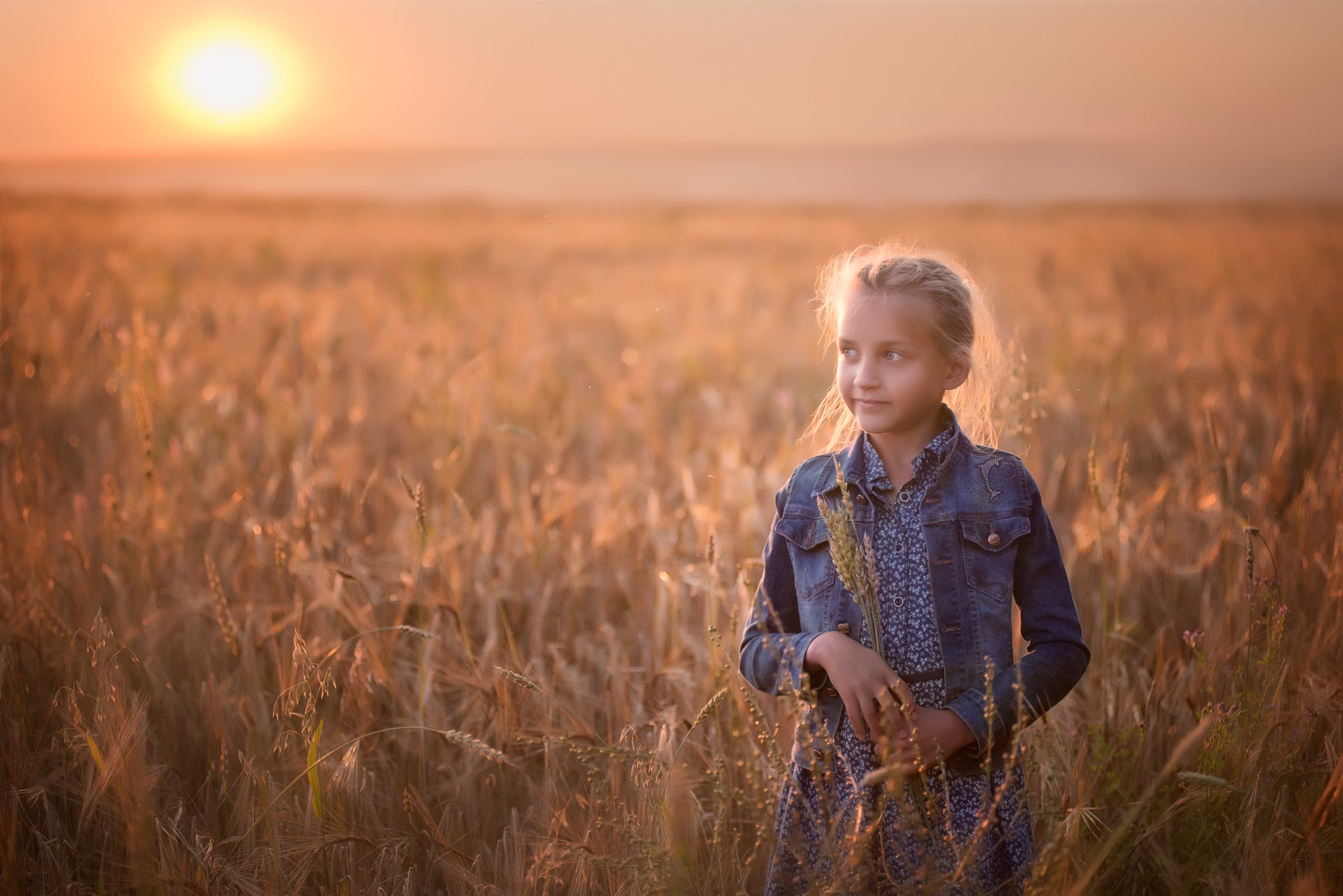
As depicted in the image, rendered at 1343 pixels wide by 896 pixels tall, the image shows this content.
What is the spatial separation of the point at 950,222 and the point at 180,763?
16971mm

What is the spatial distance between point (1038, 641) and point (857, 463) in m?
0.37

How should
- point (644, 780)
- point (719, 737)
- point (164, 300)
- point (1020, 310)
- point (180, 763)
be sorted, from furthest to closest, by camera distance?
point (1020, 310) → point (164, 300) → point (180, 763) → point (719, 737) → point (644, 780)

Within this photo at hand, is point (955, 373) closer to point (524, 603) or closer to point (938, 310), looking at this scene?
point (938, 310)

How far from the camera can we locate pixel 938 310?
54.9 inches

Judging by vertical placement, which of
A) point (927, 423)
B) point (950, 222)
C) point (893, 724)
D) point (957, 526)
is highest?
point (950, 222)

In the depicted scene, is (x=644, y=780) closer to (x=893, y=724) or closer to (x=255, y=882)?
(x=893, y=724)

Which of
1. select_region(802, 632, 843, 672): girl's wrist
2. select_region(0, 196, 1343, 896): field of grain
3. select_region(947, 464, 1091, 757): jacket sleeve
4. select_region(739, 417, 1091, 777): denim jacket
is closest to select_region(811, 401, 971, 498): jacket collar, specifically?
select_region(739, 417, 1091, 777): denim jacket

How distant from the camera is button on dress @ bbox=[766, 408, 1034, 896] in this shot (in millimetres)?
1362

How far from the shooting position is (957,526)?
4.50ft

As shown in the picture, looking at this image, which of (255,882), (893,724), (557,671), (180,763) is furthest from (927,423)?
(180,763)

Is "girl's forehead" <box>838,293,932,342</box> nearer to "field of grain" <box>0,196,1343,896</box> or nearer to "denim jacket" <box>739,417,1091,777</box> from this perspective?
"denim jacket" <box>739,417,1091,777</box>

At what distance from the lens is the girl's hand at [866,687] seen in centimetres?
125

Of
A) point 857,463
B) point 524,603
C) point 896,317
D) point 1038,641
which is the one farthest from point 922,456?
point 524,603

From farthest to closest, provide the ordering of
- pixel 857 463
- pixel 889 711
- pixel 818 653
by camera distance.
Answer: pixel 857 463 < pixel 818 653 < pixel 889 711
